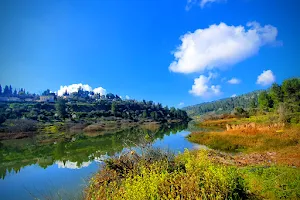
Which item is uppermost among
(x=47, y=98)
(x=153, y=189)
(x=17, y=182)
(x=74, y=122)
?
(x=47, y=98)

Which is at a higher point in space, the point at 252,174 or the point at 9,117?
the point at 9,117

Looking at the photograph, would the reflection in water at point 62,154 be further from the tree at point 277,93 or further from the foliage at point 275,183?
the tree at point 277,93

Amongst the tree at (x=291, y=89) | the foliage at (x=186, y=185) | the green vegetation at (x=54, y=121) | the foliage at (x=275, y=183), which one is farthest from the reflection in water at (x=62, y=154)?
the tree at (x=291, y=89)

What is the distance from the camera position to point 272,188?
9.48 metres

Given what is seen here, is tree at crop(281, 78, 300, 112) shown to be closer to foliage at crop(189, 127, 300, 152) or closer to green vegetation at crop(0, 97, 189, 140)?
foliage at crop(189, 127, 300, 152)

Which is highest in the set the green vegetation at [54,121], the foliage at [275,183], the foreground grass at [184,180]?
the green vegetation at [54,121]

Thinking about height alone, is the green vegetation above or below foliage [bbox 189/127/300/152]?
above

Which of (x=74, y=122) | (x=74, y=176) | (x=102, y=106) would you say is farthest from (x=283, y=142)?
(x=102, y=106)

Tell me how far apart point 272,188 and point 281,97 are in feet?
224

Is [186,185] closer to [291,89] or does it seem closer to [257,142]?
[257,142]

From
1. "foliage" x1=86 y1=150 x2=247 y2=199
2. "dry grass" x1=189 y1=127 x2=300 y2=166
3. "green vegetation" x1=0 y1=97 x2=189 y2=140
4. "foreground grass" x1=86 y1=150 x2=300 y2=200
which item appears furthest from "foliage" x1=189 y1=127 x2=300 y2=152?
"green vegetation" x1=0 y1=97 x2=189 y2=140

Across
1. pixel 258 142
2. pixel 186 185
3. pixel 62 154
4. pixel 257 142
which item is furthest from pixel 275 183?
pixel 62 154

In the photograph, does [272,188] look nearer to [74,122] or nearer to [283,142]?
[283,142]

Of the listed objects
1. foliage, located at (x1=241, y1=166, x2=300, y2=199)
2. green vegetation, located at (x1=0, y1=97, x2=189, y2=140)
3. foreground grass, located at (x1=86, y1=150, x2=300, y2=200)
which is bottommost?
foliage, located at (x1=241, y1=166, x2=300, y2=199)
